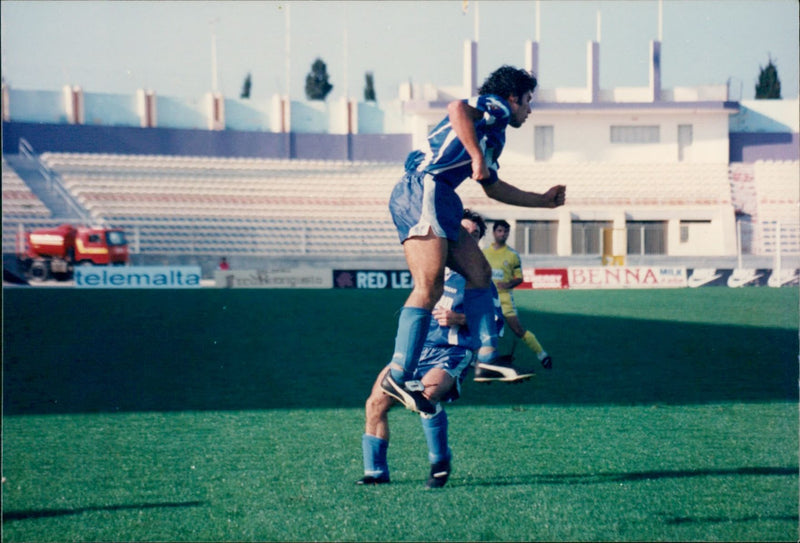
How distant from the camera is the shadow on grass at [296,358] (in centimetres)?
977

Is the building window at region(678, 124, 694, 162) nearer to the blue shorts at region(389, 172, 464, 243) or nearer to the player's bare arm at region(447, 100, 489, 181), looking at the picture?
the blue shorts at region(389, 172, 464, 243)

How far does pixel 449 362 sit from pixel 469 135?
1.54m

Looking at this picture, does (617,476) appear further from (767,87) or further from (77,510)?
(767,87)

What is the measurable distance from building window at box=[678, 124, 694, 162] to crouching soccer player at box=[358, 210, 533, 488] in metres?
38.4

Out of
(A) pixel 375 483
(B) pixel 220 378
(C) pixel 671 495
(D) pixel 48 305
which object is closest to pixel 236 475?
(A) pixel 375 483

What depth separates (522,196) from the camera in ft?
15.6

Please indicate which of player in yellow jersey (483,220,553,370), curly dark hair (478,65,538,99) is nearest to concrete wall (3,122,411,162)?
player in yellow jersey (483,220,553,370)

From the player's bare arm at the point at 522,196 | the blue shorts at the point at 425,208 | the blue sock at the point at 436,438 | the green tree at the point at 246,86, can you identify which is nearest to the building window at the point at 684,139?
the green tree at the point at 246,86

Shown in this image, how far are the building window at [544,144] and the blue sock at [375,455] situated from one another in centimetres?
3634

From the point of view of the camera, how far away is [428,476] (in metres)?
5.73

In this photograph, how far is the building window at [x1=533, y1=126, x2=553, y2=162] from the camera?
40.8 m

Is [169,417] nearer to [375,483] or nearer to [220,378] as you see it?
[220,378]

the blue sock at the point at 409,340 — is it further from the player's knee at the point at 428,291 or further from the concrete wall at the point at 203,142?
the concrete wall at the point at 203,142

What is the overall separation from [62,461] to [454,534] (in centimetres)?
334
